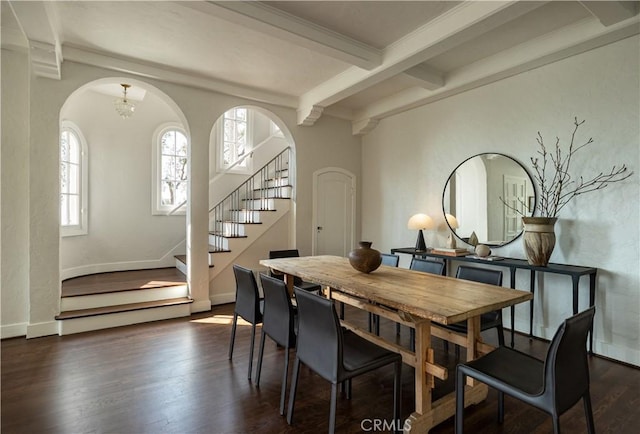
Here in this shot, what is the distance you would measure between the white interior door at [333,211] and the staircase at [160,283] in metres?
0.53

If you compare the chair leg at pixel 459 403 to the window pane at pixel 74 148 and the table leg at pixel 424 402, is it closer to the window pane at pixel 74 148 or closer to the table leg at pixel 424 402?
the table leg at pixel 424 402

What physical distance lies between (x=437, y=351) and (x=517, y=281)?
55.4 inches

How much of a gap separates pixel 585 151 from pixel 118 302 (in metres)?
5.39

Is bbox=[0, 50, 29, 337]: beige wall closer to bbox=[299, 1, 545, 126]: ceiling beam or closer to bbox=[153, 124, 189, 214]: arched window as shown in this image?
bbox=[153, 124, 189, 214]: arched window

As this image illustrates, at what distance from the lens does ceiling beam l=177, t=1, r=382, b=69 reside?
103 inches

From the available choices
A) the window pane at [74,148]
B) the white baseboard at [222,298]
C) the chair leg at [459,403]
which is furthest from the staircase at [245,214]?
the chair leg at [459,403]

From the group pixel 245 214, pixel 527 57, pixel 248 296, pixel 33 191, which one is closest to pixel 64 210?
pixel 33 191

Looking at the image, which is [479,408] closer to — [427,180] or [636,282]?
[636,282]

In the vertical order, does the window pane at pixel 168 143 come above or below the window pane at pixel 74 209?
above

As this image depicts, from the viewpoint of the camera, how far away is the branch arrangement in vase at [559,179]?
3154 mm

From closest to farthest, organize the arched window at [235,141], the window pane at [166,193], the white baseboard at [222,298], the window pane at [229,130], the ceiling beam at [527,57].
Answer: the ceiling beam at [527,57] < the white baseboard at [222,298] < the window pane at [166,193] < the arched window at [235,141] < the window pane at [229,130]

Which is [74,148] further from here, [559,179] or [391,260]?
[559,179]

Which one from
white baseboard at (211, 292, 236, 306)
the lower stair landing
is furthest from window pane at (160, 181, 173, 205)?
white baseboard at (211, 292, 236, 306)

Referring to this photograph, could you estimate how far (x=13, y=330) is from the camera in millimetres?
3443
